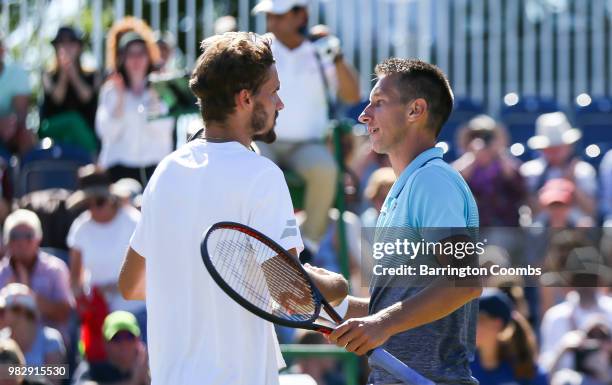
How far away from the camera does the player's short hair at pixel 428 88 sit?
161 inches

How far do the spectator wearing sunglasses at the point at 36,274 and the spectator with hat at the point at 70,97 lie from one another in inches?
58.7

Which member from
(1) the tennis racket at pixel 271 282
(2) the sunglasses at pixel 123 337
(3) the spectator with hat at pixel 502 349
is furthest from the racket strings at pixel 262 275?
(2) the sunglasses at pixel 123 337

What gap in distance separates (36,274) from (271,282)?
15.0ft

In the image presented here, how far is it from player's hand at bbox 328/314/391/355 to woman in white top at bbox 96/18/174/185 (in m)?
5.30

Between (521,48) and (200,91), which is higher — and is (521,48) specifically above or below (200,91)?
below

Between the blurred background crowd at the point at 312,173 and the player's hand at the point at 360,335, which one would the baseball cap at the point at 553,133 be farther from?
the player's hand at the point at 360,335

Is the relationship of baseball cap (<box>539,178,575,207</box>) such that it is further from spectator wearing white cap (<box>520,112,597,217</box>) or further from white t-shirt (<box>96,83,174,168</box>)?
white t-shirt (<box>96,83,174,168</box>)

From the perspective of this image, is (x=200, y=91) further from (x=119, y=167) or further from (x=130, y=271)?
(x=119, y=167)

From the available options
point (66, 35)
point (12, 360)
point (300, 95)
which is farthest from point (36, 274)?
point (66, 35)

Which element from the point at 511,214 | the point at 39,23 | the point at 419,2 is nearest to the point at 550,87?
the point at 419,2

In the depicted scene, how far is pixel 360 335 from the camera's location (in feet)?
11.9

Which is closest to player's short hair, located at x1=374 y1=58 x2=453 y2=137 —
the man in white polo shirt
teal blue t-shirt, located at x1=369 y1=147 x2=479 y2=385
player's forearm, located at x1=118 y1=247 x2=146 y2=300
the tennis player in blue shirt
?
the tennis player in blue shirt

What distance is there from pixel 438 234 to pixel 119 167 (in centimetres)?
559

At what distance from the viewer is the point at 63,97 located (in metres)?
→ 9.60
